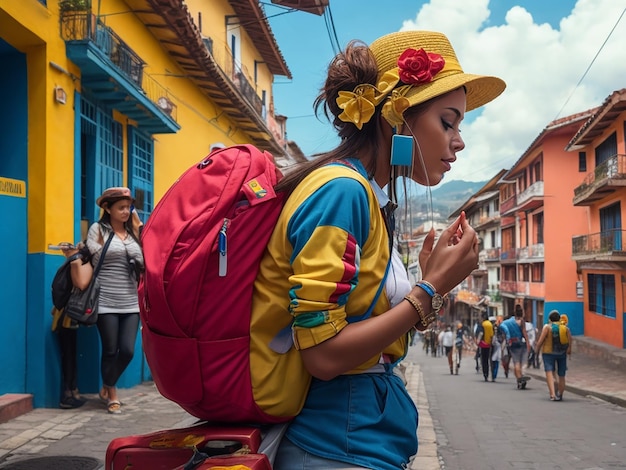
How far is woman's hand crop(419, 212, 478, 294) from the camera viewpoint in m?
1.49

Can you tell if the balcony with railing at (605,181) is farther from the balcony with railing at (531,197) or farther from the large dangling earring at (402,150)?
the large dangling earring at (402,150)

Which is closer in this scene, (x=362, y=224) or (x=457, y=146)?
(x=362, y=224)

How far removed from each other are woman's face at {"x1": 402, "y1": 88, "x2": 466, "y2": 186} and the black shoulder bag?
422 cm

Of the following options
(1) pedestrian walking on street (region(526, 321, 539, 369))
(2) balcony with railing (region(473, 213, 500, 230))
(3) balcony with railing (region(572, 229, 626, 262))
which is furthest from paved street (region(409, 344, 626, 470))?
(2) balcony with railing (region(473, 213, 500, 230))

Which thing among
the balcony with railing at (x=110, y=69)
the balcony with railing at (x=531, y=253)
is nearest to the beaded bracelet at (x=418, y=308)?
the balcony with railing at (x=110, y=69)

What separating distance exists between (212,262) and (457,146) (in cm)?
76

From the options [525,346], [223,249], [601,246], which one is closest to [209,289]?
[223,249]

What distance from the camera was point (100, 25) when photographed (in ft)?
24.1

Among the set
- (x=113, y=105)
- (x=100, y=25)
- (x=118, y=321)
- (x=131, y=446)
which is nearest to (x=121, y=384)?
(x=118, y=321)

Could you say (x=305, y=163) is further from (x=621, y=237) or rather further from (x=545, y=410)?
(x=621, y=237)

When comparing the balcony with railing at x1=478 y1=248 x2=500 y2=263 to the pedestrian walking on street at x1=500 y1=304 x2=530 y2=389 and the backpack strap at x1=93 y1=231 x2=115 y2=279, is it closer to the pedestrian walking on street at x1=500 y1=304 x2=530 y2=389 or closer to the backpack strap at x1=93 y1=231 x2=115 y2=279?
the pedestrian walking on street at x1=500 y1=304 x2=530 y2=389

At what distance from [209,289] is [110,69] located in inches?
244

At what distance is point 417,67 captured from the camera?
1591 mm

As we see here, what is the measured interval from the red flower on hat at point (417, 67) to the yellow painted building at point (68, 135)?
7.72 ft
